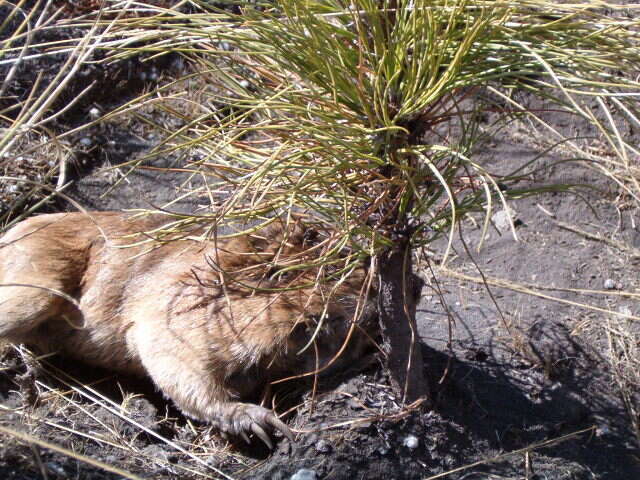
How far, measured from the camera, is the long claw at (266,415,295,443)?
84.7 inches

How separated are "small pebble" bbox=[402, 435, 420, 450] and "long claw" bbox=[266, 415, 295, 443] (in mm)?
381

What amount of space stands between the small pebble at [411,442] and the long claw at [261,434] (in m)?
0.47

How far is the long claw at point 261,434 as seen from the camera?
7.26 feet

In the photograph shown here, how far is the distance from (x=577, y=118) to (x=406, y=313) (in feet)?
7.15

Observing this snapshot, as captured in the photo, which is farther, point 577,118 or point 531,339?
point 577,118

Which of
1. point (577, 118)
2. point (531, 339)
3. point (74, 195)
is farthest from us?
point (577, 118)

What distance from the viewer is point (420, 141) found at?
183 cm

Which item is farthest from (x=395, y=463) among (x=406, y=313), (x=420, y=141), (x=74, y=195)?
(x=74, y=195)

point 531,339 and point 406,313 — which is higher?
point 406,313

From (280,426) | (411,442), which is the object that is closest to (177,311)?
(280,426)

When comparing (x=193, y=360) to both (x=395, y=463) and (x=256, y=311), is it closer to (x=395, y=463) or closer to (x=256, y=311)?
(x=256, y=311)

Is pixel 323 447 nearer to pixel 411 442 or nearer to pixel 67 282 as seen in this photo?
pixel 411 442

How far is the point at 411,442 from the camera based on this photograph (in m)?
2.12

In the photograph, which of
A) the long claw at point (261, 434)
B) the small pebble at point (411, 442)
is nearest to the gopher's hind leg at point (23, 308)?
the long claw at point (261, 434)
